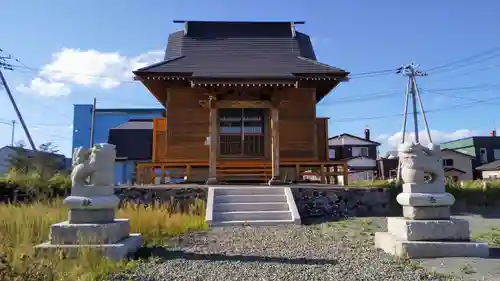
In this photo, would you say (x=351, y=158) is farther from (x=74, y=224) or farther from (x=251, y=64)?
(x=74, y=224)

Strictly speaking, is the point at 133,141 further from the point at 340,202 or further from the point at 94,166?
the point at 94,166

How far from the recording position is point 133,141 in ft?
101

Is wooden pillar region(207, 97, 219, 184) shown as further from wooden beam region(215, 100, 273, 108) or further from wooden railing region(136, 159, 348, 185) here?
wooden railing region(136, 159, 348, 185)

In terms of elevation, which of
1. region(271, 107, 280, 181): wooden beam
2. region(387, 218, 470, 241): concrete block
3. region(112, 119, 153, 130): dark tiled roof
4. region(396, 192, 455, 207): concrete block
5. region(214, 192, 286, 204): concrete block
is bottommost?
region(387, 218, 470, 241): concrete block

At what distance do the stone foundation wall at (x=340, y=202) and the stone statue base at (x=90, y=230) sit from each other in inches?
229

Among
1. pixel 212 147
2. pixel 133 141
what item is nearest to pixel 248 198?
pixel 212 147

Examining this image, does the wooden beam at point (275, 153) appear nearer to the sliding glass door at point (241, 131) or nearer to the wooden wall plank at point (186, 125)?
the sliding glass door at point (241, 131)

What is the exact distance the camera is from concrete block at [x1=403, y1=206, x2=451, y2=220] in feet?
20.3

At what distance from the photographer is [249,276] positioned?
4.86 meters

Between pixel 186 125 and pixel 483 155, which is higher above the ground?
pixel 483 155

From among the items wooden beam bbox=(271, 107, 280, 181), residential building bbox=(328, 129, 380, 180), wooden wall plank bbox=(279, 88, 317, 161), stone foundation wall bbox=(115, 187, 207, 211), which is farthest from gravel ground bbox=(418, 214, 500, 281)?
residential building bbox=(328, 129, 380, 180)

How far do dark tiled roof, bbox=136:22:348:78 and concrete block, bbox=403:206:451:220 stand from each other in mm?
7438

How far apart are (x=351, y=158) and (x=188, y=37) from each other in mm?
30008

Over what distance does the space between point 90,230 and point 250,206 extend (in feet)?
16.5
